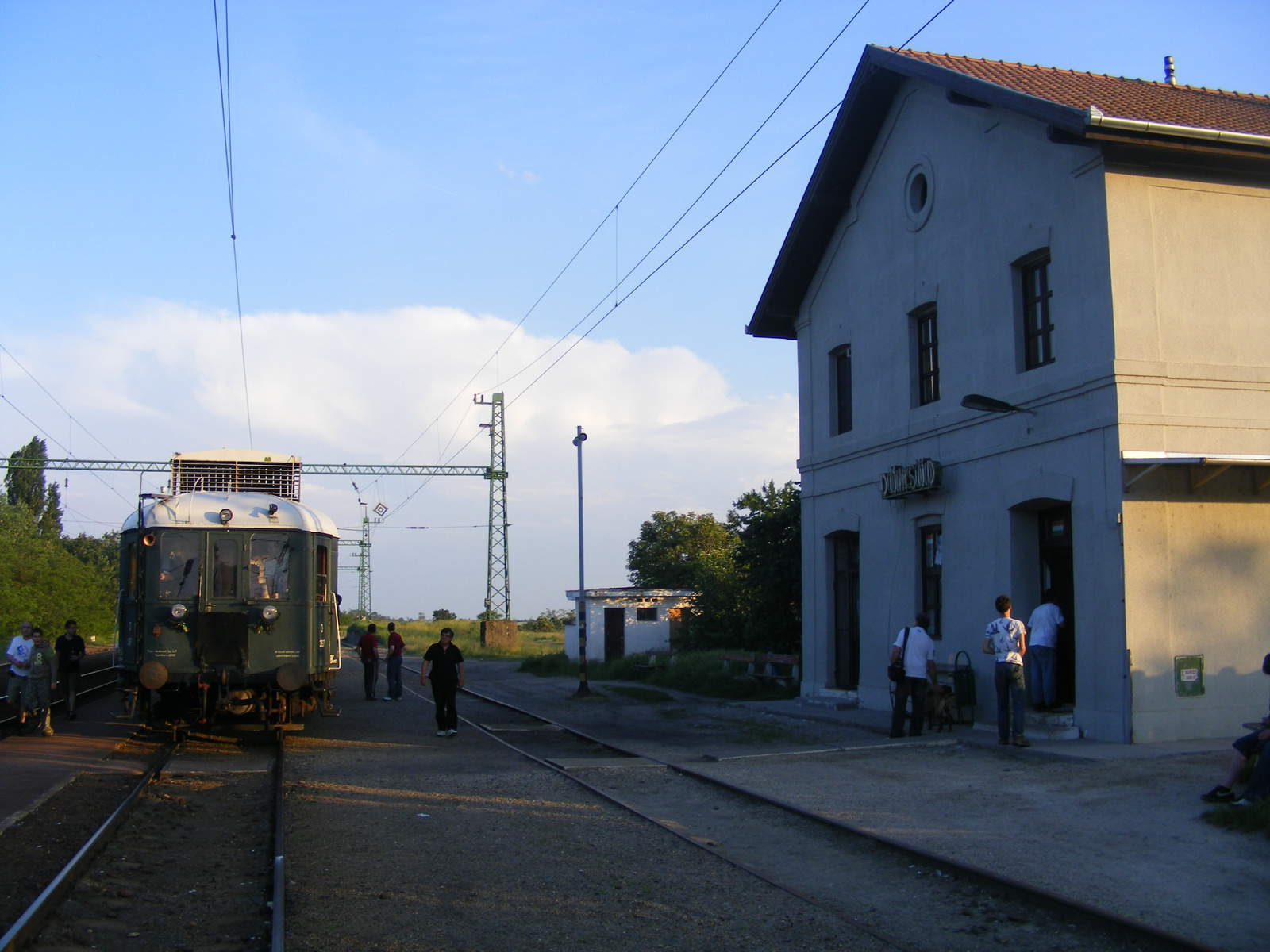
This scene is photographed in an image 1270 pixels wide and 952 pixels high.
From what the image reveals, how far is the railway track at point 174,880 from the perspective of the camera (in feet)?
20.4

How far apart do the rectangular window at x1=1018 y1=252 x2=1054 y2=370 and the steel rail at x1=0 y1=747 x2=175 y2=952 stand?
11600mm

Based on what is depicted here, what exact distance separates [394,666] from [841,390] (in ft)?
36.3

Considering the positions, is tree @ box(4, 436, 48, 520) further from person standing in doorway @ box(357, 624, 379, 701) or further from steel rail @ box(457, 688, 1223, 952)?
steel rail @ box(457, 688, 1223, 952)

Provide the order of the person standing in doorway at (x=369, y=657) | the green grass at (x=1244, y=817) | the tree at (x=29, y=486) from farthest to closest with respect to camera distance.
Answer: the tree at (x=29, y=486)
the person standing in doorway at (x=369, y=657)
the green grass at (x=1244, y=817)

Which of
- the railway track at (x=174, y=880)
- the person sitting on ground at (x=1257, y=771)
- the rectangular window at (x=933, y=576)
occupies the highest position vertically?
the rectangular window at (x=933, y=576)

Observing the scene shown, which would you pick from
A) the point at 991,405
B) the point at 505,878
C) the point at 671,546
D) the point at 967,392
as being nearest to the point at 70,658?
the point at 505,878

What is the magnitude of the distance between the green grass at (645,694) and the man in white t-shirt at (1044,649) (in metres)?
9.92

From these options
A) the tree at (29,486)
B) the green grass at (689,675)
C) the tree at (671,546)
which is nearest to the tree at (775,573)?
the green grass at (689,675)

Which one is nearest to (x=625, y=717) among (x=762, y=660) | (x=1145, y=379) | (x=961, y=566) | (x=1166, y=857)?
(x=762, y=660)

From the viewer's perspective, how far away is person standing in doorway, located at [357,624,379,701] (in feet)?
74.5

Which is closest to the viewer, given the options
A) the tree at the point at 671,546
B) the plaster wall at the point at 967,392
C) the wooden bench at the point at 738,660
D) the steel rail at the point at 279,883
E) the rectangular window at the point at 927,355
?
the steel rail at the point at 279,883

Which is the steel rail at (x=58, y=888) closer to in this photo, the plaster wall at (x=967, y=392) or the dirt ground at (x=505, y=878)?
the dirt ground at (x=505, y=878)

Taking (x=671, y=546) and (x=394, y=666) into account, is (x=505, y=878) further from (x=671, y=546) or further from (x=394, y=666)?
(x=671, y=546)

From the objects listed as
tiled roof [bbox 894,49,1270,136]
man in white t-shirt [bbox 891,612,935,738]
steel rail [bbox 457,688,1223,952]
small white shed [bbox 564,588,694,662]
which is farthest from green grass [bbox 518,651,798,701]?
tiled roof [bbox 894,49,1270,136]
